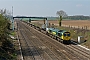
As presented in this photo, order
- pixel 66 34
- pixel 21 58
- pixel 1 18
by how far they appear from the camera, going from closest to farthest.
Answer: pixel 21 58 < pixel 1 18 < pixel 66 34

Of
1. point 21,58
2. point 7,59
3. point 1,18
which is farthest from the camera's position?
point 1,18

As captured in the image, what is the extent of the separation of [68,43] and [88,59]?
1525 centimetres

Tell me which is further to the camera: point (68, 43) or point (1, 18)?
point (68, 43)

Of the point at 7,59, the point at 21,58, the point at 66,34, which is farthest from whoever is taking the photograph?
the point at 66,34

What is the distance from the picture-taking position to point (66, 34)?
4122 cm

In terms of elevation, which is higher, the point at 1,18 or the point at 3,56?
the point at 1,18

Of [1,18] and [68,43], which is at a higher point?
A: [1,18]

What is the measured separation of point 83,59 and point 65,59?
228cm

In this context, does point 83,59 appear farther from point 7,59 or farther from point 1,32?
A: point 1,32

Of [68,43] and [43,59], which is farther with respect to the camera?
[68,43]

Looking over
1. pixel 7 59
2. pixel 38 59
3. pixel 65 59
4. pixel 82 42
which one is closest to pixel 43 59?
pixel 38 59

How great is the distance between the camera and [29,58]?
2773 cm

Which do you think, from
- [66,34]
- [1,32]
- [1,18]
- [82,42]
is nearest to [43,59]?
[1,32]

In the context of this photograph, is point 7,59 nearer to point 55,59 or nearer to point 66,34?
point 55,59
